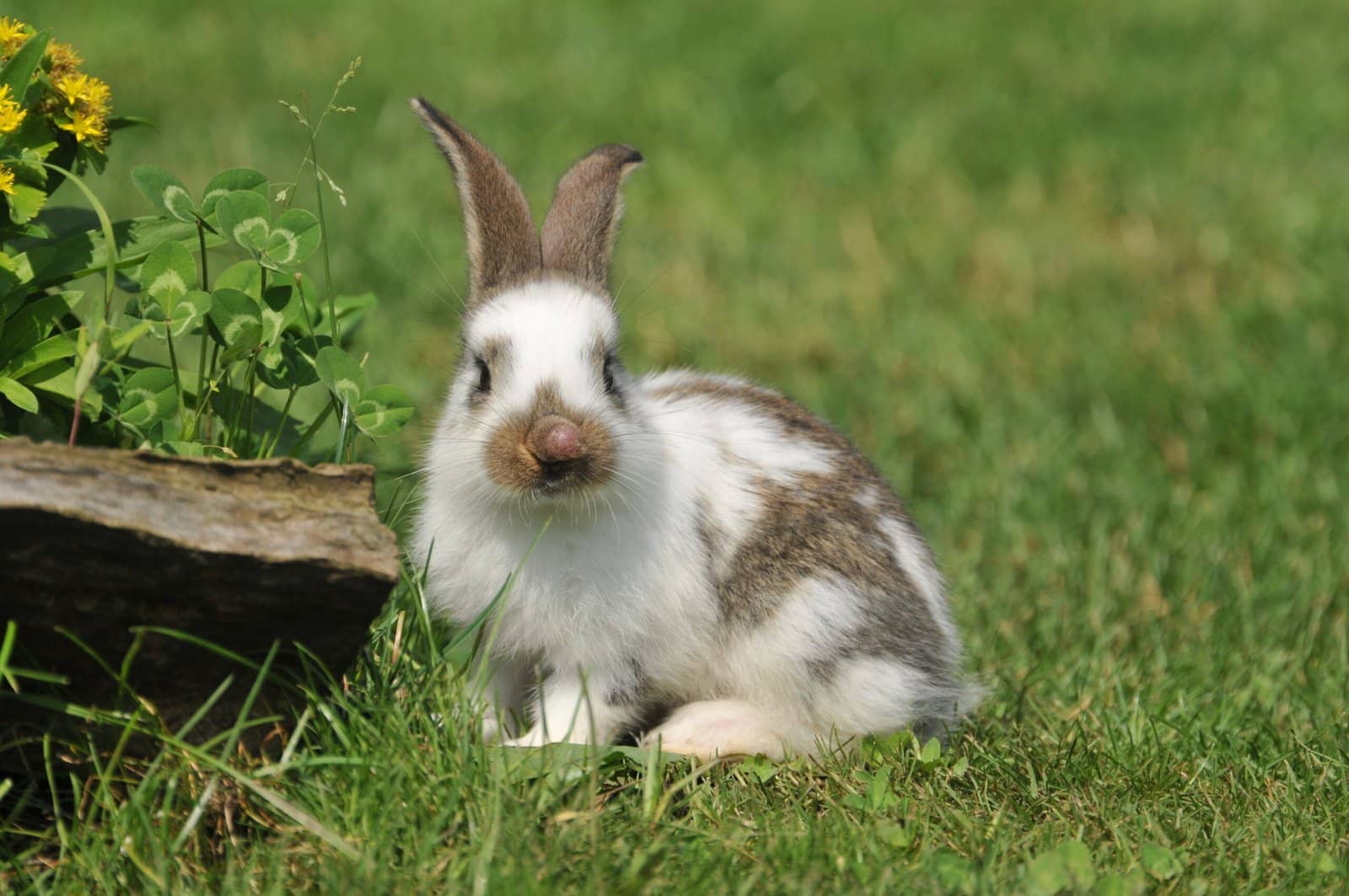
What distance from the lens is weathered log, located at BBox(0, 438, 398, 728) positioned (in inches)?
106

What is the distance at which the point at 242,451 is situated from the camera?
11.5 ft

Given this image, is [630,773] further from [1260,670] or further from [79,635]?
[1260,670]

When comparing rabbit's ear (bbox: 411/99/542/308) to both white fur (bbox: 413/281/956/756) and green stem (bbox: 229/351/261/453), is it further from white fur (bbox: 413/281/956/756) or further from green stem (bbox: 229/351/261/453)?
green stem (bbox: 229/351/261/453)

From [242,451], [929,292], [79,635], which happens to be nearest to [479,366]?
[242,451]

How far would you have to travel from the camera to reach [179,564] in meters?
2.76

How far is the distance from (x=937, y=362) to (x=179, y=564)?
436 cm

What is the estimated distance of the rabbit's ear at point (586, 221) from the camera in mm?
3584

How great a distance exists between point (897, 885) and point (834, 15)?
25.1 feet

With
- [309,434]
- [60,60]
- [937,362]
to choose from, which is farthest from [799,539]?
[937,362]

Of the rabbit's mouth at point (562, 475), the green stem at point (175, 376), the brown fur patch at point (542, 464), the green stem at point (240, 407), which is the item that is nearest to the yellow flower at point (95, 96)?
the green stem at point (175, 376)

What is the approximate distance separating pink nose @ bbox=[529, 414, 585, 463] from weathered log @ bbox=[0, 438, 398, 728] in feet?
1.13

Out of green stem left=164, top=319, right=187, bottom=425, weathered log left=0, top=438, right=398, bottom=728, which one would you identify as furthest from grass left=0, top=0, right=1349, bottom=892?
green stem left=164, top=319, right=187, bottom=425

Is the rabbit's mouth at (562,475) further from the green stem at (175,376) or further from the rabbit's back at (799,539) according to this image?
the green stem at (175,376)

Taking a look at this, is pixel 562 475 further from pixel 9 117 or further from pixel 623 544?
pixel 9 117
